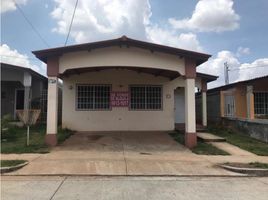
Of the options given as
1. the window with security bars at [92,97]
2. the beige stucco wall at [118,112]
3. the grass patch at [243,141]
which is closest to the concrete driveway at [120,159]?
the beige stucco wall at [118,112]

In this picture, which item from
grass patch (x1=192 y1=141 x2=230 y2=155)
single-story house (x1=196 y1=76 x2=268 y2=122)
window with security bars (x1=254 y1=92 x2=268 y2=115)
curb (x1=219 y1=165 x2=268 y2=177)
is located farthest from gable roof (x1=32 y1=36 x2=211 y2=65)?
Result: window with security bars (x1=254 y1=92 x2=268 y2=115)

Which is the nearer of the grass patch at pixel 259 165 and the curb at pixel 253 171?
the curb at pixel 253 171

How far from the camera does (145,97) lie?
1661 cm

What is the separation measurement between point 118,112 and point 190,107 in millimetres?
5140

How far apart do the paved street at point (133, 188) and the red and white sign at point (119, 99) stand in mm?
8996

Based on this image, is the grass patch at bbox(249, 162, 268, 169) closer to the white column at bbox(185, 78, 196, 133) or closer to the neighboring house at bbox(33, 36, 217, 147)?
the white column at bbox(185, 78, 196, 133)

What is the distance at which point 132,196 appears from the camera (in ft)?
19.5

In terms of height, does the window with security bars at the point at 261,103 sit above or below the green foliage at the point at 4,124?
above

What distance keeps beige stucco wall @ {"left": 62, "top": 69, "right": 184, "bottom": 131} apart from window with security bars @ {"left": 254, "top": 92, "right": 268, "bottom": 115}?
16.0 ft

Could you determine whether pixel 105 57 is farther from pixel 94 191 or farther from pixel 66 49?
pixel 94 191

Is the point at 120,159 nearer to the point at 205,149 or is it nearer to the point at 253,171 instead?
the point at 205,149

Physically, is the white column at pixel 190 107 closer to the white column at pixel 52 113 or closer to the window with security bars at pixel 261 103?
the white column at pixel 52 113

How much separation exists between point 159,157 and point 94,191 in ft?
13.6

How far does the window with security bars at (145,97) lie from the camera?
1655 cm
